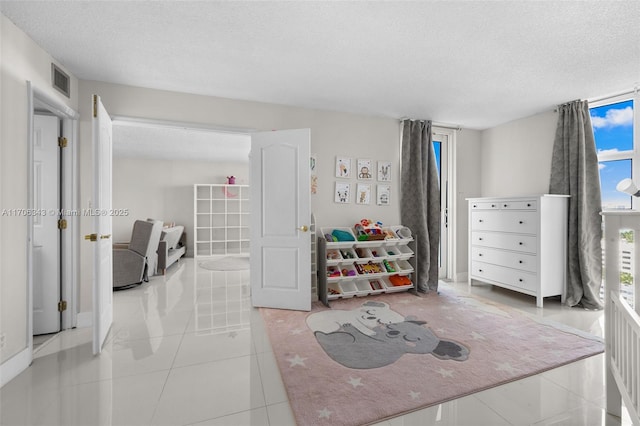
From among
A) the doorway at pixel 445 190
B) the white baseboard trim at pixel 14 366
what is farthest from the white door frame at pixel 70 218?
the doorway at pixel 445 190

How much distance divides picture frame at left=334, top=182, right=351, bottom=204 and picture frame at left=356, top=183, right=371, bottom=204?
138mm

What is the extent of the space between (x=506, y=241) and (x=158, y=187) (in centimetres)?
759

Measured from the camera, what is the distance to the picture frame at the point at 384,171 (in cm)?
430

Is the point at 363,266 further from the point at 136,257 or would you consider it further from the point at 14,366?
the point at 136,257

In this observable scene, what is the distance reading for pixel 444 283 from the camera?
15.6 ft

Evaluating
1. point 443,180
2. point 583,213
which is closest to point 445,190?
point 443,180

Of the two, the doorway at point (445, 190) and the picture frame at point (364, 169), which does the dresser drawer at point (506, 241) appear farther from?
the picture frame at point (364, 169)

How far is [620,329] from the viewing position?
1.51 metres

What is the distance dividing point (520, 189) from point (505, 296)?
1.61 m

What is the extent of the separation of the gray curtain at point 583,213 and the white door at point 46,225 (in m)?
Answer: 5.70

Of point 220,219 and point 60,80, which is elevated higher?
point 60,80

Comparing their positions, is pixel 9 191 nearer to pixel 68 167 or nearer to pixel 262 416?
pixel 68 167

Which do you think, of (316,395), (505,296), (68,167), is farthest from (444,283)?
(68,167)

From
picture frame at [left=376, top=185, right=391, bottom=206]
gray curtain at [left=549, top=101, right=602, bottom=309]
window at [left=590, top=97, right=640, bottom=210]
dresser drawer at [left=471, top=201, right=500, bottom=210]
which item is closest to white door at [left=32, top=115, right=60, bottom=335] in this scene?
picture frame at [left=376, top=185, right=391, bottom=206]
